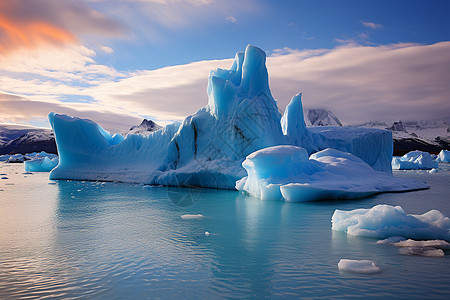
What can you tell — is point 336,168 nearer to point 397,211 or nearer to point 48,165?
point 397,211

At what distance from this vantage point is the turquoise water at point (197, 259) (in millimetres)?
3352

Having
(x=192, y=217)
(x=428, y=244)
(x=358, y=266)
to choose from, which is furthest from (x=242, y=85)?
(x=358, y=266)

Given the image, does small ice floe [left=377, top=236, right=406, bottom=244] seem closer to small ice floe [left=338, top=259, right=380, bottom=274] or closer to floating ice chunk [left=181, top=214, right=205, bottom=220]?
small ice floe [left=338, top=259, right=380, bottom=274]

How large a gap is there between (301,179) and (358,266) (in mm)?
6674

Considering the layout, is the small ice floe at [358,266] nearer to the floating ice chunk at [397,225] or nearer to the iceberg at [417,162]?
the floating ice chunk at [397,225]

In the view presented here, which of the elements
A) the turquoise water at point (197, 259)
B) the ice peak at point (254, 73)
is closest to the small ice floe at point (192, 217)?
the turquoise water at point (197, 259)

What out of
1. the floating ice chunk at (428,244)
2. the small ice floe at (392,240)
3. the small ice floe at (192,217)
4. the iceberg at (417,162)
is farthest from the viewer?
the iceberg at (417,162)

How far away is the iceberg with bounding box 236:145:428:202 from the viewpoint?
9.78 metres

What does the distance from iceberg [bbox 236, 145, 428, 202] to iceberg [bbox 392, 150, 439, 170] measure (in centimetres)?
2259

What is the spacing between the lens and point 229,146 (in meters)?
14.1

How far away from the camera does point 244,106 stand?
46.5 ft

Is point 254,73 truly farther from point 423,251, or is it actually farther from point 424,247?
point 423,251

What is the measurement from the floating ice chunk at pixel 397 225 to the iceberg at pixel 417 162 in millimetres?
29789

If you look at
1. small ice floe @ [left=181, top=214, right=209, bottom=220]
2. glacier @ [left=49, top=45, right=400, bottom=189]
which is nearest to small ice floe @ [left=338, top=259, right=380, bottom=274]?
small ice floe @ [left=181, top=214, right=209, bottom=220]
